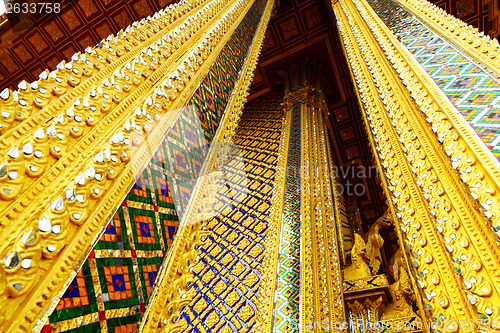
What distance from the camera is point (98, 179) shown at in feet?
2.13

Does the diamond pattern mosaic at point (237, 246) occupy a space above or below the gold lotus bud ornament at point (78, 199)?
below

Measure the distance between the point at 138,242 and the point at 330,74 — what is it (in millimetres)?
4473

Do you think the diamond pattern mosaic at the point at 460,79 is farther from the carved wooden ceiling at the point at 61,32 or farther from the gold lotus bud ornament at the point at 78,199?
the carved wooden ceiling at the point at 61,32

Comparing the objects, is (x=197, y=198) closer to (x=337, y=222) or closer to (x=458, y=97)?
(x=458, y=97)

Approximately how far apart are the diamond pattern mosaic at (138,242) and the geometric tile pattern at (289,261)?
816 mm

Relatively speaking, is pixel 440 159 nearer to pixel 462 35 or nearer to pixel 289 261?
pixel 462 35

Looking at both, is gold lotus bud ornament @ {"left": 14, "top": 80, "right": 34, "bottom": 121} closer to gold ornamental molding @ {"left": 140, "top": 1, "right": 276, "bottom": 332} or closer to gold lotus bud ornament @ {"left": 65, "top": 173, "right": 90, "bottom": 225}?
gold lotus bud ornament @ {"left": 65, "top": 173, "right": 90, "bottom": 225}

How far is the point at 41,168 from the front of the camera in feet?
1.98

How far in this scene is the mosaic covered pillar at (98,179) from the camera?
51 cm

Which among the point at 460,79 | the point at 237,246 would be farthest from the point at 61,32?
the point at 460,79

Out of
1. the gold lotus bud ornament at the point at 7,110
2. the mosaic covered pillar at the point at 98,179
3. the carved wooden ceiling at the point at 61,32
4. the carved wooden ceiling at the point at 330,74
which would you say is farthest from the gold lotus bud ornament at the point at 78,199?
the carved wooden ceiling at the point at 61,32

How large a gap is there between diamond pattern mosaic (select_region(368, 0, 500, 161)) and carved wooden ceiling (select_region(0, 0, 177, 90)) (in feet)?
12.1

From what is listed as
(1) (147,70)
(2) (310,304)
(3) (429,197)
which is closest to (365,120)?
(3) (429,197)

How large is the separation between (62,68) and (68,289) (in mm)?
591
